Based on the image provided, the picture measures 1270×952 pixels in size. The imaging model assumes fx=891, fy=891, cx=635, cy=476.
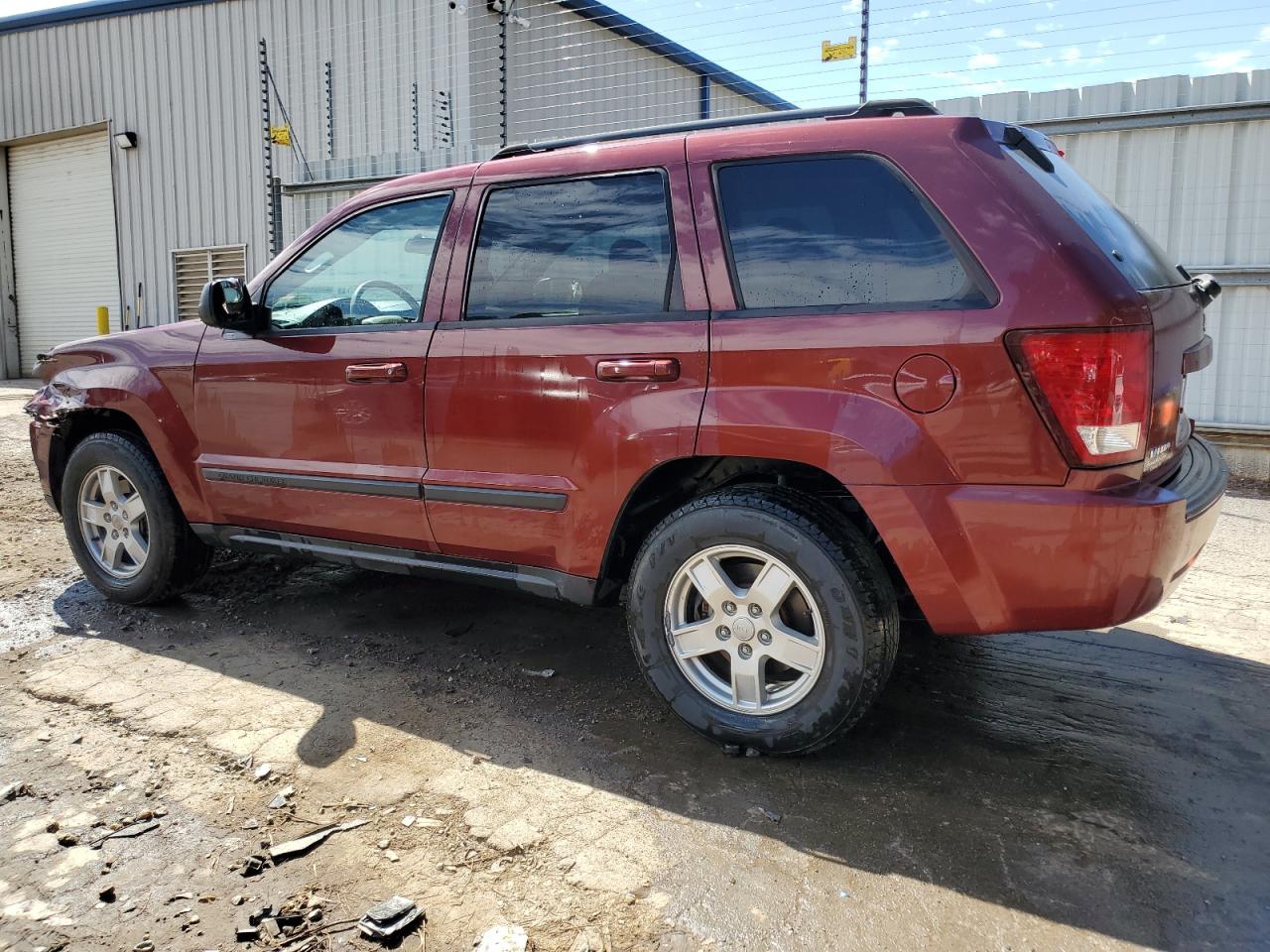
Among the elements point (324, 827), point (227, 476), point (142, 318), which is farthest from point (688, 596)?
point (142, 318)

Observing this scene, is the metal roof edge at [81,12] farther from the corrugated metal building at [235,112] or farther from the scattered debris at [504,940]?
the scattered debris at [504,940]

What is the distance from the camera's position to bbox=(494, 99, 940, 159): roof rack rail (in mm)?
2791

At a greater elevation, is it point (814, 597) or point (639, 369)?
point (639, 369)

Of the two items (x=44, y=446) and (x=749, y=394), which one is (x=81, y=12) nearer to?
(x=44, y=446)

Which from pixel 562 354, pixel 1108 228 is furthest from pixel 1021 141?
pixel 562 354

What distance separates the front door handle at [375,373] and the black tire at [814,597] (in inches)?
46.6

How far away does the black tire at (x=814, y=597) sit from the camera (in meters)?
2.59

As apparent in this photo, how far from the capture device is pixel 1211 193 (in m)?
6.90

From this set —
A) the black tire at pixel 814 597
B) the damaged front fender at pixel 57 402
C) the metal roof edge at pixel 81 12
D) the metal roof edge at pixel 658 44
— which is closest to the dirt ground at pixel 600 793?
the black tire at pixel 814 597

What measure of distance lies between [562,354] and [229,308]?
1.59 metres

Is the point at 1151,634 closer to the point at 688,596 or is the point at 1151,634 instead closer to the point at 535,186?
the point at 688,596

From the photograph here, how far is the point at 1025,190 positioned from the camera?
8.07 feet

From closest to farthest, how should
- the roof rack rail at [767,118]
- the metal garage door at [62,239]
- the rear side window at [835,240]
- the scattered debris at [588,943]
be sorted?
the scattered debris at [588,943], the rear side window at [835,240], the roof rack rail at [767,118], the metal garage door at [62,239]

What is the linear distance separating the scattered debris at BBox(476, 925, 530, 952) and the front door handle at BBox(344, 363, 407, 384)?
6.53 feet
